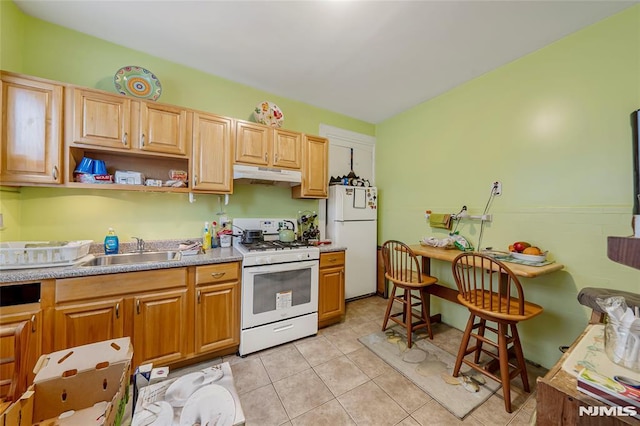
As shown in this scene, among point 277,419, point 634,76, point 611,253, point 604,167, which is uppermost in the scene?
point 634,76

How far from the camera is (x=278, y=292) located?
7.23 ft

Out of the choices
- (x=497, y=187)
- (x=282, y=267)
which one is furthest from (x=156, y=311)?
(x=497, y=187)

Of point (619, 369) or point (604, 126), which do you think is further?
point (604, 126)

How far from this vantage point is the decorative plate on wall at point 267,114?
263 centimetres

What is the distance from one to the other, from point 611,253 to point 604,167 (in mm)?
1727

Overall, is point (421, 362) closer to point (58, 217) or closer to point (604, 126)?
point (604, 126)

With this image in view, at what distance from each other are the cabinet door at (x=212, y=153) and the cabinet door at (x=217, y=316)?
3.19ft

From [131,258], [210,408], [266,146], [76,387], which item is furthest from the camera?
[266,146]

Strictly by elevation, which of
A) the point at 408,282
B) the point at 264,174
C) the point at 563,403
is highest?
the point at 264,174

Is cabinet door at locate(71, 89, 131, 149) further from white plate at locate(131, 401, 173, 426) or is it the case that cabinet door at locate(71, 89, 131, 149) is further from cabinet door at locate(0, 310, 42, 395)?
white plate at locate(131, 401, 173, 426)

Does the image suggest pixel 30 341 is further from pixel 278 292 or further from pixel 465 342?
pixel 465 342

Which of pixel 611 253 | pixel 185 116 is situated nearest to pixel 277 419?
pixel 611 253

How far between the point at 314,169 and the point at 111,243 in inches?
83.6

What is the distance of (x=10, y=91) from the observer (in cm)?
158
